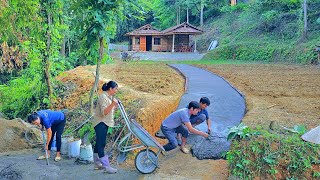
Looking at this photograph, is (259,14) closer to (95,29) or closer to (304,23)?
(304,23)

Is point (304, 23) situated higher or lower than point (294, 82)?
higher

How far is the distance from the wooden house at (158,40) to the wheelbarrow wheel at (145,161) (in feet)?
128

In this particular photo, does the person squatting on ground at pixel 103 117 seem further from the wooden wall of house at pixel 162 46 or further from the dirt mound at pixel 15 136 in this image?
the wooden wall of house at pixel 162 46

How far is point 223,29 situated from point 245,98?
36101 millimetres

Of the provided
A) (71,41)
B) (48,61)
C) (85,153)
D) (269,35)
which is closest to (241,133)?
(85,153)

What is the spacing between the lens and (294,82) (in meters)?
15.4

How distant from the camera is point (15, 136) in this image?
8.44 m

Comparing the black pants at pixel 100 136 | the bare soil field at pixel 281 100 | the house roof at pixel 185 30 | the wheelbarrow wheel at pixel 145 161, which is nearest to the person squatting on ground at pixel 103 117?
the black pants at pixel 100 136

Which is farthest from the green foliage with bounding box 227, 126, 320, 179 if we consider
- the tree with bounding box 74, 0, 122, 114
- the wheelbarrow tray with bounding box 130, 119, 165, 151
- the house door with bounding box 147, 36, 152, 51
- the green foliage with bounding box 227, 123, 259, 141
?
the house door with bounding box 147, 36, 152, 51

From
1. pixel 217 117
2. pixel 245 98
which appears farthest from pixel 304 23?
pixel 217 117

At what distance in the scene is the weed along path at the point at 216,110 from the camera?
7.32 meters

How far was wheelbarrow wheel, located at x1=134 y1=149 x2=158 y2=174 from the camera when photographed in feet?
20.6

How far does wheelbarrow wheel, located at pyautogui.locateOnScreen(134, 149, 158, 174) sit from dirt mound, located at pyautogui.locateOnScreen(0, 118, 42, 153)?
3.26m

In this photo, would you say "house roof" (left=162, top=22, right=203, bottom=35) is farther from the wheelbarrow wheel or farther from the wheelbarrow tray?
the wheelbarrow tray
